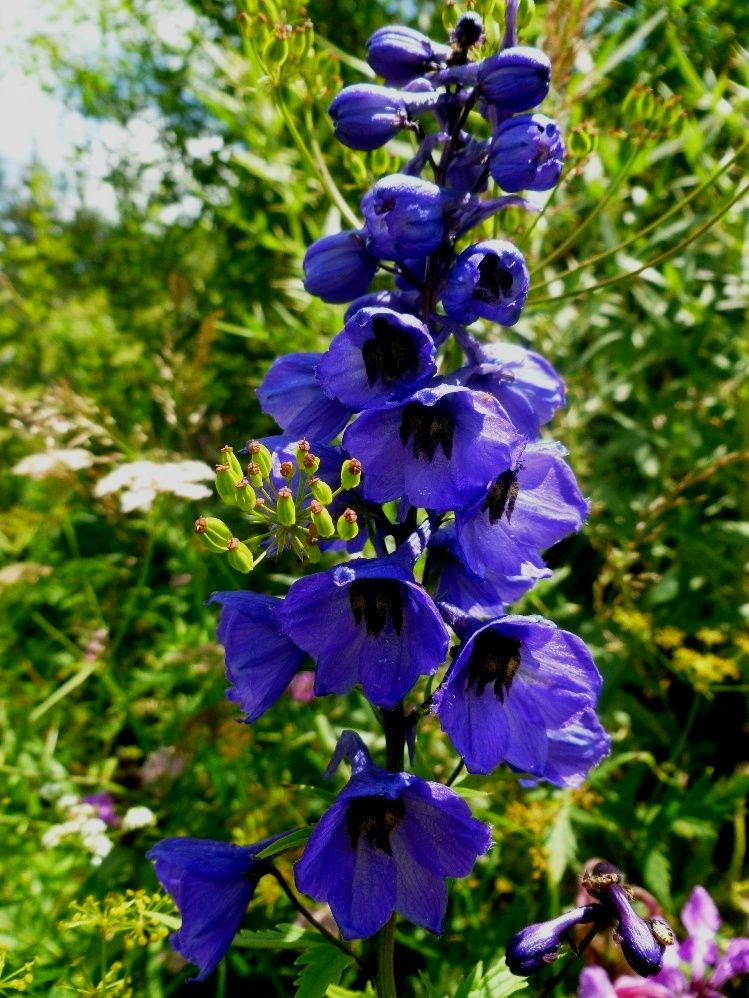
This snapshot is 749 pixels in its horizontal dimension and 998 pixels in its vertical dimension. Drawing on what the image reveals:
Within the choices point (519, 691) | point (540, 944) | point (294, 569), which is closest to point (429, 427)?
point (519, 691)

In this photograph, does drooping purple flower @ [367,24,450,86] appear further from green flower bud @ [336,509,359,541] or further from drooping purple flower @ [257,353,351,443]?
green flower bud @ [336,509,359,541]

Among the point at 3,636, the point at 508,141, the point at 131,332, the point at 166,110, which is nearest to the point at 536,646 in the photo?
the point at 508,141

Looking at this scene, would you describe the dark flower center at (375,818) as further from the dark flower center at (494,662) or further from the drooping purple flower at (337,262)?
the drooping purple flower at (337,262)

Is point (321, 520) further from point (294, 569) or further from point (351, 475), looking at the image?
point (294, 569)

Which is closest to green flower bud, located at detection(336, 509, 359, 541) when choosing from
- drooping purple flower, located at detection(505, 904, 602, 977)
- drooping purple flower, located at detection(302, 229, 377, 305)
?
drooping purple flower, located at detection(302, 229, 377, 305)

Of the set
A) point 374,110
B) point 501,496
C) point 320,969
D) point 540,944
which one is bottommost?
point 320,969

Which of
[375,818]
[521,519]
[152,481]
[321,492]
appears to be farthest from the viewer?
[152,481]
